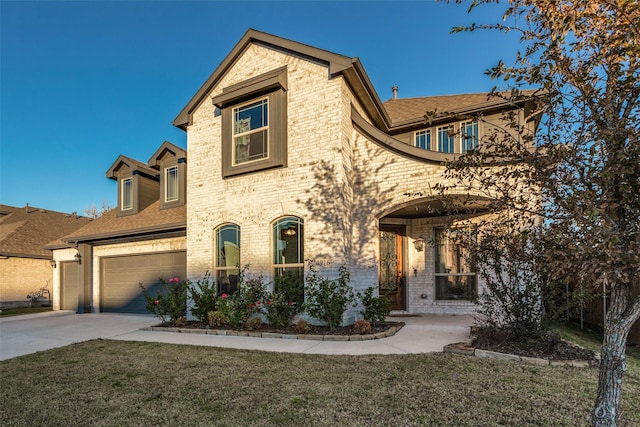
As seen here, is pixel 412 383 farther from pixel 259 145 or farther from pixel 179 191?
pixel 179 191

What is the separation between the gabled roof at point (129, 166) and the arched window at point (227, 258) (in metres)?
5.93

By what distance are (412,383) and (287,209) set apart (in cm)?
537

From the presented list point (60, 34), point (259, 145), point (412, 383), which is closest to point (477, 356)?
point (412, 383)

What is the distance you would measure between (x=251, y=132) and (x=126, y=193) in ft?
25.1

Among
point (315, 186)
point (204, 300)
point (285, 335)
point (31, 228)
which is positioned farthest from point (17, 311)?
point (315, 186)

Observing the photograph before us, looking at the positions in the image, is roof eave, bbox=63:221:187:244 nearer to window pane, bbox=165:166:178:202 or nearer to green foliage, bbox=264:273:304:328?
window pane, bbox=165:166:178:202

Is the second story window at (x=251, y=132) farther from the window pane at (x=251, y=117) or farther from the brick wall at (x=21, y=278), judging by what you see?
the brick wall at (x=21, y=278)

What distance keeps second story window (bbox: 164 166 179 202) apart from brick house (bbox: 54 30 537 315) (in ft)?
3.82

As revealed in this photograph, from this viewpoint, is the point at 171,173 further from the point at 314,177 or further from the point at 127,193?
the point at 314,177

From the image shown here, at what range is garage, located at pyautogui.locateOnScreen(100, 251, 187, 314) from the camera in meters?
12.4

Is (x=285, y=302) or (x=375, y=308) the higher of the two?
(x=285, y=302)

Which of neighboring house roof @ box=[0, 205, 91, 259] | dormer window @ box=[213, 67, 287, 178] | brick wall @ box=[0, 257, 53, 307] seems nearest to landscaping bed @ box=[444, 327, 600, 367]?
dormer window @ box=[213, 67, 287, 178]

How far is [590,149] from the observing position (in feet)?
8.58

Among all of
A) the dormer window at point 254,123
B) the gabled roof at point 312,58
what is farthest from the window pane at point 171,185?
the dormer window at point 254,123
